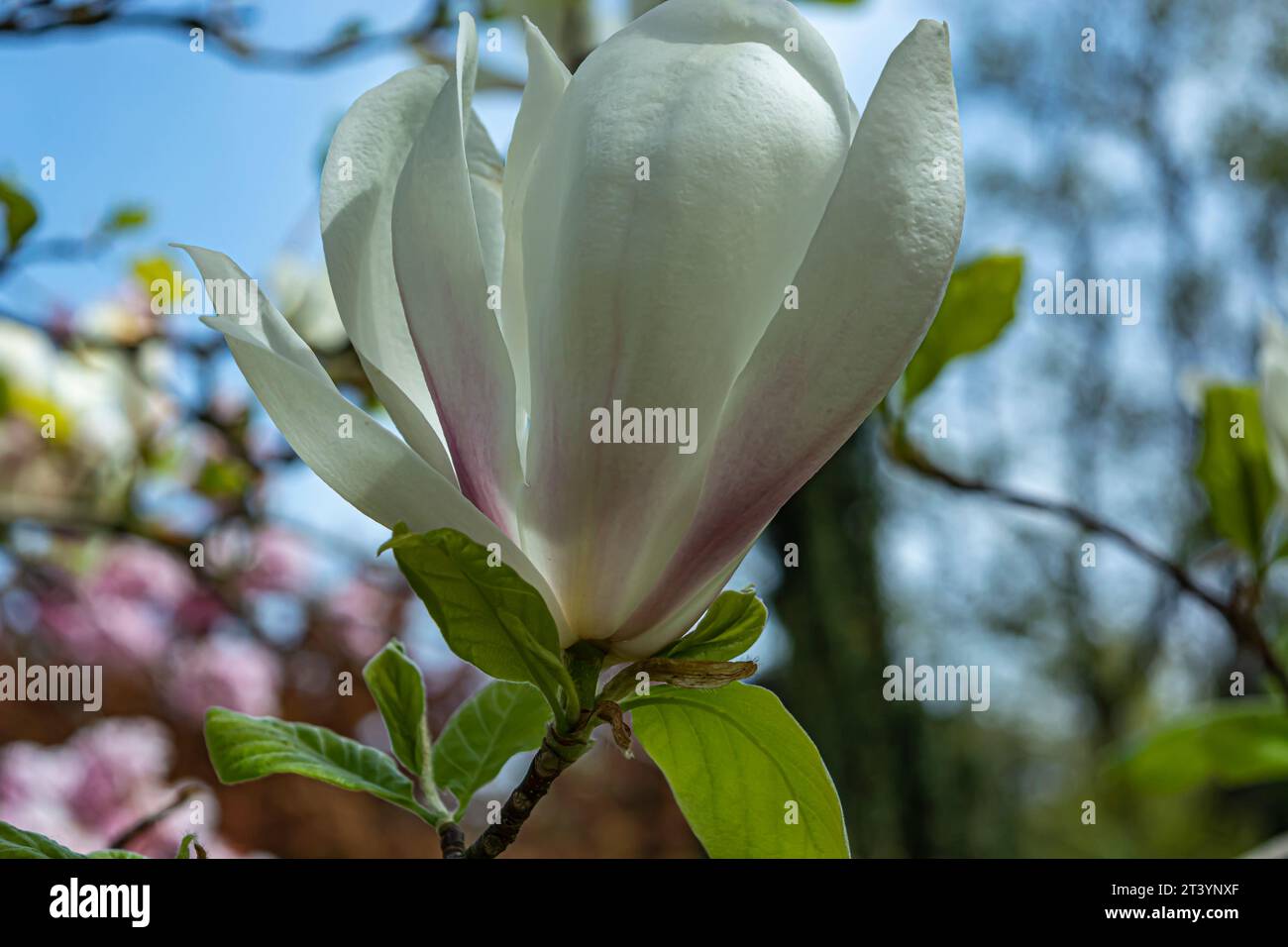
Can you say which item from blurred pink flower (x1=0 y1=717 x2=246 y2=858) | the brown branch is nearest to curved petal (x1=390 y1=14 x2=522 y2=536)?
the brown branch

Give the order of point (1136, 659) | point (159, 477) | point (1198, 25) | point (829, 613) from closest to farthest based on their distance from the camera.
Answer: point (159, 477) → point (829, 613) → point (1136, 659) → point (1198, 25)

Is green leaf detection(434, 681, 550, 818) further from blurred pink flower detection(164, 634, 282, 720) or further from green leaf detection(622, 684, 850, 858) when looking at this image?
blurred pink flower detection(164, 634, 282, 720)

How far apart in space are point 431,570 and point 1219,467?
58 cm

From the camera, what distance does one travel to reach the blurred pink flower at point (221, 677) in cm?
164

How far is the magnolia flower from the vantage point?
0.81 feet

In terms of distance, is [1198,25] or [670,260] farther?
[1198,25]

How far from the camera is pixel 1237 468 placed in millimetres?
688

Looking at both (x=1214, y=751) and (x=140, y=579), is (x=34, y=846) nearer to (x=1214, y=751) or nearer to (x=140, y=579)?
(x=1214, y=751)

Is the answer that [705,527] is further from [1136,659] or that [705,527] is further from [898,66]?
[1136,659]

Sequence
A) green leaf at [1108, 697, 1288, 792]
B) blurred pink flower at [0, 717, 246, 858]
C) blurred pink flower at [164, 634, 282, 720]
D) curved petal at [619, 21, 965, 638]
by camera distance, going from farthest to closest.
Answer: blurred pink flower at [164, 634, 282, 720] → blurred pink flower at [0, 717, 246, 858] → green leaf at [1108, 697, 1288, 792] → curved petal at [619, 21, 965, 638]

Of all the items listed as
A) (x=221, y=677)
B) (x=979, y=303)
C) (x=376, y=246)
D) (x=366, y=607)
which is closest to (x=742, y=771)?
Result: (x=376, y=246)

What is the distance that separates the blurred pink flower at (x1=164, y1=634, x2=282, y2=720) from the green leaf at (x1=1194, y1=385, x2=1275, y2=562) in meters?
1.24

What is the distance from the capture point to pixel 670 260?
0.25 meters
